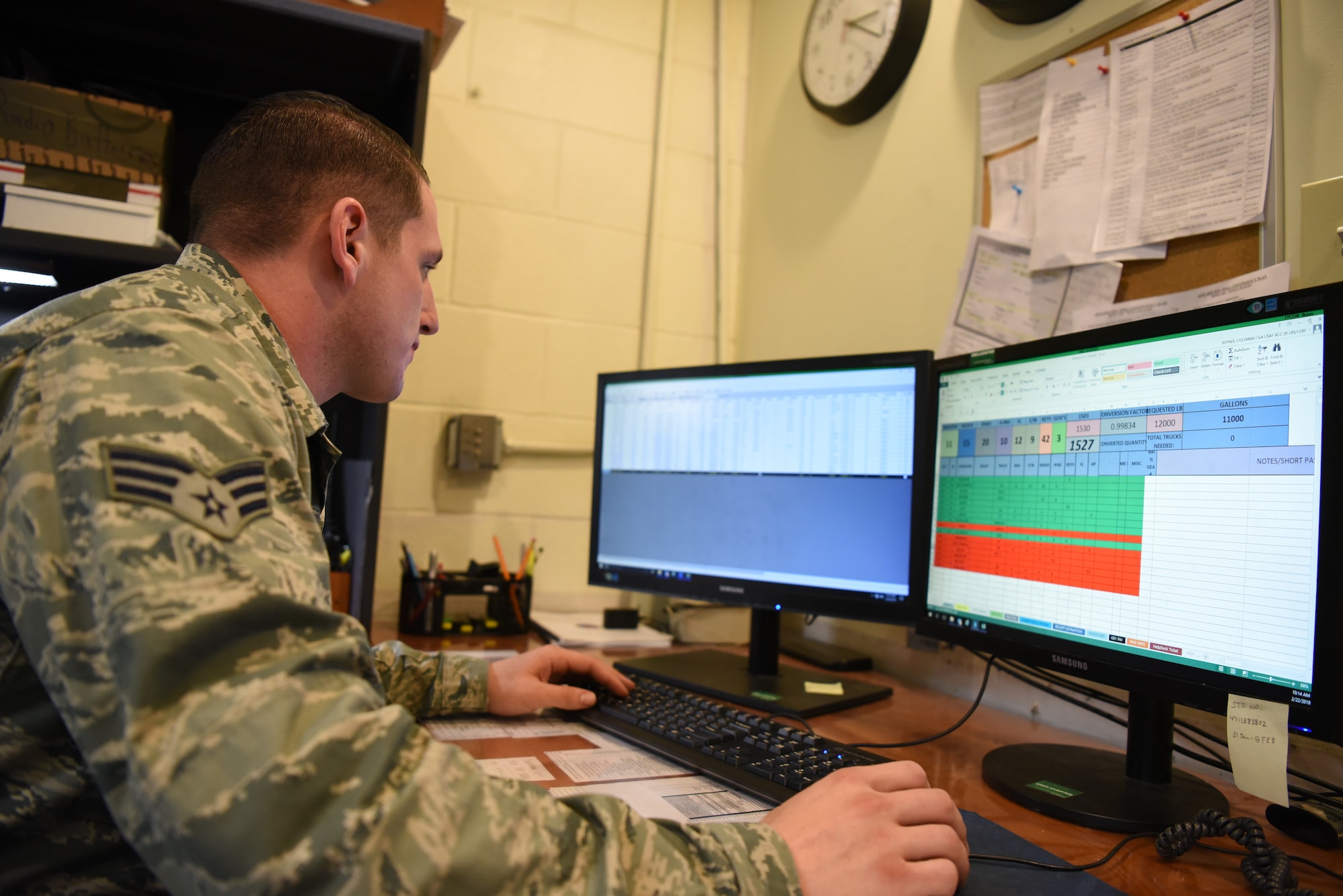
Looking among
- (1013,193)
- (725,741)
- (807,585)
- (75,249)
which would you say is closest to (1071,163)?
(1013,193)

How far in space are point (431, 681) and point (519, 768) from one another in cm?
23

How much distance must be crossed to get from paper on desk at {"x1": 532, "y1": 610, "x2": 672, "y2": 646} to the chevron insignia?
1.03 m

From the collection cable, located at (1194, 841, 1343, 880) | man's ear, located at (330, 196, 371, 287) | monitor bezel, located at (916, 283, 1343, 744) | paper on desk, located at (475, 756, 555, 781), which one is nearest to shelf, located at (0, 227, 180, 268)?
man's ear, located at (330, 196, 371, 287)

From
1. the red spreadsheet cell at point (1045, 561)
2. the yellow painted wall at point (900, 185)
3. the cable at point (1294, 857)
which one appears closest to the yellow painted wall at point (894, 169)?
the yellow painted wall at point (900, 185)

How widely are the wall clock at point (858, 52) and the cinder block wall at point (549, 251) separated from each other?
1.14ft

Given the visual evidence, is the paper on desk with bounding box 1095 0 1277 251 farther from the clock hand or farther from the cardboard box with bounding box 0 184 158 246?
the cardboard box with bounding box 0 184 158 246

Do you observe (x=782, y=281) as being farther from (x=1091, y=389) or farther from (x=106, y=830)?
(x=106, y=830)

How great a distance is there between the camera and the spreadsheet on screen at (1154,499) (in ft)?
2.29

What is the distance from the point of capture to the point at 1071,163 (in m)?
1.20

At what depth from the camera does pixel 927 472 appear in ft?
3.59

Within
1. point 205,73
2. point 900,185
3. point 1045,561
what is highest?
point 205,73

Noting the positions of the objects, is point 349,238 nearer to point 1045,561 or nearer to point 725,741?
point 725,741

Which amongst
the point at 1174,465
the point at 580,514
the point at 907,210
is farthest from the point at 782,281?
the point at 1174,465

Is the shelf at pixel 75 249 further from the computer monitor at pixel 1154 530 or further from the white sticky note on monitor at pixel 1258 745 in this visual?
the white sticky note on monitor at pixel 1258 745
